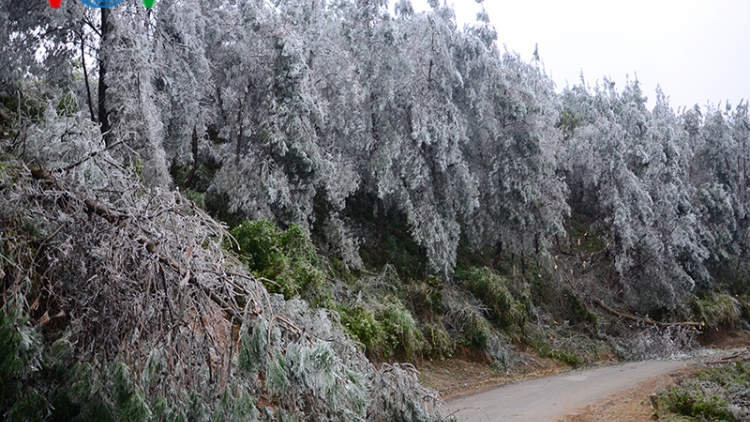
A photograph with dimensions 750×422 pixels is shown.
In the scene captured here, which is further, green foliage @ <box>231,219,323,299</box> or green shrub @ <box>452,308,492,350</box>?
green shrub @ <box>452,308,492,350</box>

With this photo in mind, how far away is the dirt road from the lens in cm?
839

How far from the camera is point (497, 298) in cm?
1491

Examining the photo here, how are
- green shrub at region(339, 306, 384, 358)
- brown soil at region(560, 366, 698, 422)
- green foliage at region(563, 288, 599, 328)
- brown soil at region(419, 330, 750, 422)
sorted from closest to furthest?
1. brown soil at region(560, 366, 698, 422)
2. brown soil at region(419, 330, 750, 422)
3. green shrub at region(339, 306, 384, 358)
4. green foliage at region(563, 288, 599, 328)

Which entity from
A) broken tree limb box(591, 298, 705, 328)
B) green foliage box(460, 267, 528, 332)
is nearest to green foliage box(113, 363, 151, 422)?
green foliage box(460, 267, 528, 332)

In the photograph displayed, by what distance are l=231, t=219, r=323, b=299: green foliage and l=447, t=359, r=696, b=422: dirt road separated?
295 centimetres

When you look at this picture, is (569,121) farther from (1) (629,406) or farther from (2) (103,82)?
(2) (103,82)

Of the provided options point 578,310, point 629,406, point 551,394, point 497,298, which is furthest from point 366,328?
point 578,310

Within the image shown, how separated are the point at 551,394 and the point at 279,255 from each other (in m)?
5.03

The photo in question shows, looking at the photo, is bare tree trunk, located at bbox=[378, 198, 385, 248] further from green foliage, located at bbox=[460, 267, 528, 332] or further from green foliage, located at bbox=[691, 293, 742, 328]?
green foliage, located at bbox=[691, 293, 742, 328]

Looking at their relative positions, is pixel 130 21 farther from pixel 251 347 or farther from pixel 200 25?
pixel 251 347

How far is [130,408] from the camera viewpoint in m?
3.37

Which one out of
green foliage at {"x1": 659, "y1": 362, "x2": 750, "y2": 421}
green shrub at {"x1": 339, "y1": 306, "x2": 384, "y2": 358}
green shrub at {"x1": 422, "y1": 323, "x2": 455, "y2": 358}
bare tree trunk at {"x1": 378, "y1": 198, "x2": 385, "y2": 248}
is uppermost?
bare tree trunk at {"x1": 378, "y1": 198, "x2": 385, "y2": 248}

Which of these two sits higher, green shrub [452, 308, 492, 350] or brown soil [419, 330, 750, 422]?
green shrub [452, 308, 492, 350]

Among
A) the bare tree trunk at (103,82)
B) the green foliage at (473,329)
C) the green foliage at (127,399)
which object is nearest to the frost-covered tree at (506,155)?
the green foliage at (473,329)
